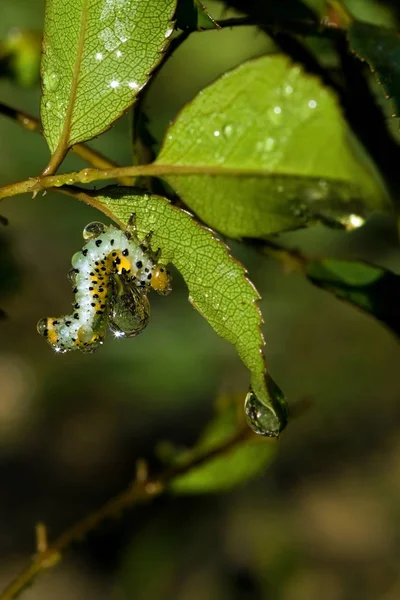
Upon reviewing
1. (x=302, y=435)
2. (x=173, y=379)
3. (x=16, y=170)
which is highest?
(x=16, y=170)

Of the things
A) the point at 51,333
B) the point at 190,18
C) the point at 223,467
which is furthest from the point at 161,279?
the point at 223,467

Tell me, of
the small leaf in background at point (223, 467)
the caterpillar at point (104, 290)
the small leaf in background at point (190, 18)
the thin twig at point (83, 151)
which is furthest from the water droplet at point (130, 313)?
the small leaf in background at point (223, 467)

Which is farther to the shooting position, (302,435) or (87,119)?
(302,435)

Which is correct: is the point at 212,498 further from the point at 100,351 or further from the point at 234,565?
the point at 100,351

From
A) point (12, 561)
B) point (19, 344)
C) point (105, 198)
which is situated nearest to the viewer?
point (105, 198)

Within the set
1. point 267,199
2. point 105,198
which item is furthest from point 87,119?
point 267,199

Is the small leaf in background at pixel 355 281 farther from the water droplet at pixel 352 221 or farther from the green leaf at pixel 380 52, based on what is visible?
the green leaf at pixel 380 52
